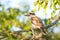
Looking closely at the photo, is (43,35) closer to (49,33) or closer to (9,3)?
(49,33)

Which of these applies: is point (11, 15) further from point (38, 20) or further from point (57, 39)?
point (57, 39)

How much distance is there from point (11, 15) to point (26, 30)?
0.17 m

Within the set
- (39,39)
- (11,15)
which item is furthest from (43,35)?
(11,15)

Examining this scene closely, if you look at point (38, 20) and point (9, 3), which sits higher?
point (9, 3)

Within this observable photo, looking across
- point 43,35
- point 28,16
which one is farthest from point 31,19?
point 43,35

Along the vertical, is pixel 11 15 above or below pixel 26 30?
above

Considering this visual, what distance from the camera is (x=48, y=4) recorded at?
1.47 m

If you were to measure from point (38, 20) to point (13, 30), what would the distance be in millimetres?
210

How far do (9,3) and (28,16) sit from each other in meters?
0.18

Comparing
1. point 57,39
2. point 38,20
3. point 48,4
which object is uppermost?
point 48,4

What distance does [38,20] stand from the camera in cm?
144

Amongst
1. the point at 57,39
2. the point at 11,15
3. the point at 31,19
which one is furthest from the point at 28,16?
the point at 57,39

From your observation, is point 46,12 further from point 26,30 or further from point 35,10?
point 26,30

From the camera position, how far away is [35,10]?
1455mm
